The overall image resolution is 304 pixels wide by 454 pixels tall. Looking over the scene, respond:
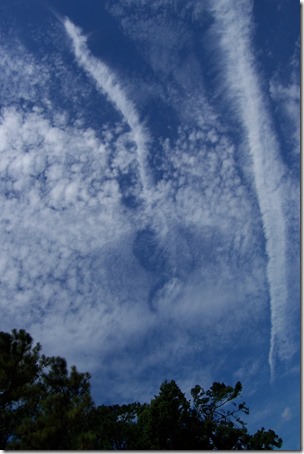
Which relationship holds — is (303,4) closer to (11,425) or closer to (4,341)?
(4,341)

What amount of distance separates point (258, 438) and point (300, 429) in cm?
1027

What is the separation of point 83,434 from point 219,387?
10959 mm

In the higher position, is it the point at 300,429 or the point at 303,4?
the point at 303,4

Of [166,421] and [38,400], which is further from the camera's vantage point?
[166,421]

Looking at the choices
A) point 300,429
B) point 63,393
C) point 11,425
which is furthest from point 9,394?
point 300,429

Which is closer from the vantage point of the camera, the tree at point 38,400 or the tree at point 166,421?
the tree at point 38,400

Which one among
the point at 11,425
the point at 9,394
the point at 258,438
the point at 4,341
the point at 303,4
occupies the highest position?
the point at 303,4

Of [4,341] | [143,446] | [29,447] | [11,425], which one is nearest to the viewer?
[29,447]

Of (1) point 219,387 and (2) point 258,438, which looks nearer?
(2) point 258,438

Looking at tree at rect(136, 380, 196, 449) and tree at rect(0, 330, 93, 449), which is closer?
tree at rect(0, 330, 93, 449)

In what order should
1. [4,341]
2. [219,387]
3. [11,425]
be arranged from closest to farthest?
[11,425] < [4,341] < [219,387]

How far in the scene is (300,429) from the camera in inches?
267

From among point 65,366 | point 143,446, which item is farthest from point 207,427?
point 65,366

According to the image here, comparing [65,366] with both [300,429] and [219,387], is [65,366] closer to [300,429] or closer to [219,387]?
[300,429]
